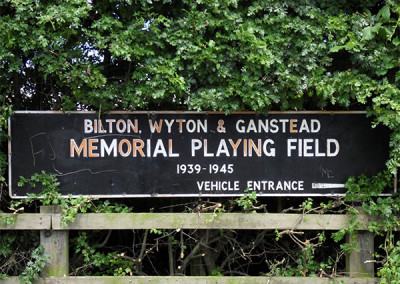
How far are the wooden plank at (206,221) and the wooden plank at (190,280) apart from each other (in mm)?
428

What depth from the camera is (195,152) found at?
3.67 meters

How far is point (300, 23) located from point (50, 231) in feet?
8.89

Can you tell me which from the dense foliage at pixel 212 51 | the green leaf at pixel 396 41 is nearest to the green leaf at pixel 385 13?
the dense foliage at pixel 212 51

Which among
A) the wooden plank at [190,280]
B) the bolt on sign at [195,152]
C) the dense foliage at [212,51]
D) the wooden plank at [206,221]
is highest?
the dense foliage at [212,51]

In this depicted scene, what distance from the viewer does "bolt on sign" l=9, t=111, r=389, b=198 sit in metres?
3.61

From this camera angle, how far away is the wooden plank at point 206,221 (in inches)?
141

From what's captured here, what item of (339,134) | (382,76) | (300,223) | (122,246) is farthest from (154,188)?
(382,76)

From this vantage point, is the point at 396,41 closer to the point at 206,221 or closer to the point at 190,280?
the point at 206,221

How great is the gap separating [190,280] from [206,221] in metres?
0.52

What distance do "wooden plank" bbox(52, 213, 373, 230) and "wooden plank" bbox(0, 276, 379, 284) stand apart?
428 millimetres

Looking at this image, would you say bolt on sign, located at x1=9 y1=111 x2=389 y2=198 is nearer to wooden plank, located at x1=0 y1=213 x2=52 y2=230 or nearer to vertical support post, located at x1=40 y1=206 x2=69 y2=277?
wooden plank, located at x1=0 y1=213 x2=52 y2=230

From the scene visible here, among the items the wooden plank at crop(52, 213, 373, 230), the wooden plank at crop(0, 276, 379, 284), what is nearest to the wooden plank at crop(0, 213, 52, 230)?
the wooden plank at crop(52, 213, 373, 230)

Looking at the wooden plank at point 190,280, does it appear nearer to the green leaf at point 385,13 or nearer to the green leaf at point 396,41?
the green leaf at point 396,41

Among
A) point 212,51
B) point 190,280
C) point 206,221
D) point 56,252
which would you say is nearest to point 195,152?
point 206,221
